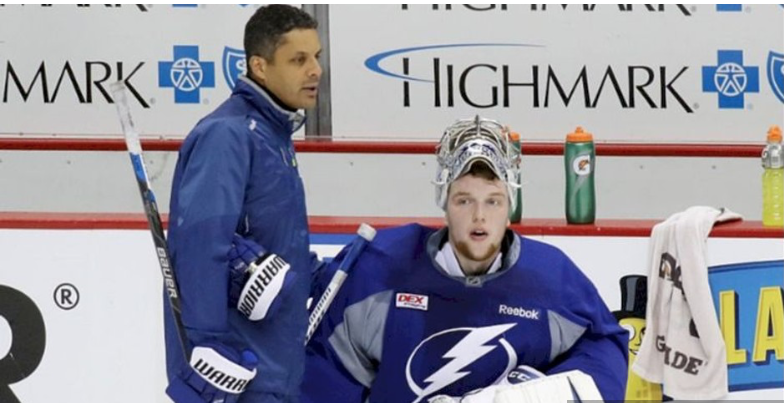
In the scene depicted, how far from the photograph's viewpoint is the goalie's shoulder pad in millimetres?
3648

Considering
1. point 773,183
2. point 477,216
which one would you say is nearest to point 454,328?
point 477,216

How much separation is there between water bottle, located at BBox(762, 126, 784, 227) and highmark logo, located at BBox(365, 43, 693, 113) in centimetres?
222

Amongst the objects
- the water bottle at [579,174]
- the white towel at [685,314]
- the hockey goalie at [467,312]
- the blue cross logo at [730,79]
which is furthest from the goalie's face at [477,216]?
the blue cross logo at [730,79]

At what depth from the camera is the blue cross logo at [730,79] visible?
707cm

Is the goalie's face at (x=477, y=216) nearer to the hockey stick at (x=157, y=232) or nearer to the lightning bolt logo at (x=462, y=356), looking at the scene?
the lightning bolt logo at (x=462, y=356)

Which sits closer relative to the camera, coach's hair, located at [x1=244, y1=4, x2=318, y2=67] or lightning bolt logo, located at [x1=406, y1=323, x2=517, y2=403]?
lightning bolt logo, located at [x1=406, y1=323, x2=517, y2=403]

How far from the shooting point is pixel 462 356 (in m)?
3.23

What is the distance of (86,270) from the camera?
4.79 m

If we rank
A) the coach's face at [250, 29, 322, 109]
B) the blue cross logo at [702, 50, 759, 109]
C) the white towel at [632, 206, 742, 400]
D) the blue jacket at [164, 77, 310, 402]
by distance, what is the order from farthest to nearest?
1. the blue cross logo at [702, 50, 759, 109]
2. the white towel at [632, 206, 742, 400]
3. the coach's face at [250, 29, 322, 109]
4. the blue jacket at [164, 77, 310, 402]

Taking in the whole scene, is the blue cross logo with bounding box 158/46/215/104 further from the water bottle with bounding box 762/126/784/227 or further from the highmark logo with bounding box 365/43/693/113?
the water bottle with bounding box 762/126/784/227

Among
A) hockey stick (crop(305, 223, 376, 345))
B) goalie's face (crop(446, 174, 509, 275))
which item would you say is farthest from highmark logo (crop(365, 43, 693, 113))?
goalie's face (crop(446, 174, 509, 275))

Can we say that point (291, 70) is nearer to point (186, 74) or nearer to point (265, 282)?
point (265, 282)

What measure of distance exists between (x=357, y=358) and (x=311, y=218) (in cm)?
162

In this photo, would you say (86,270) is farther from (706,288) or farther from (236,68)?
(236,68)
